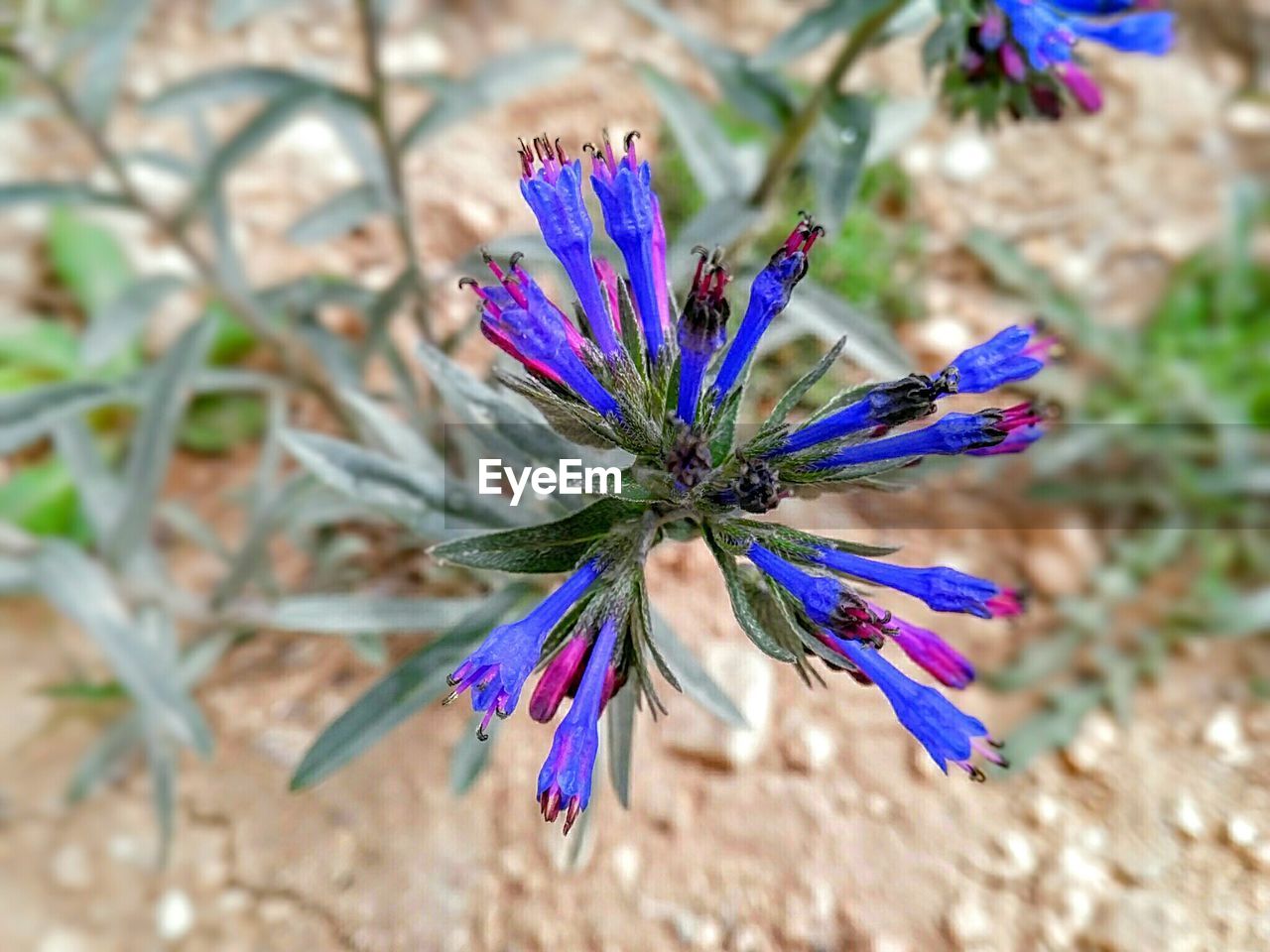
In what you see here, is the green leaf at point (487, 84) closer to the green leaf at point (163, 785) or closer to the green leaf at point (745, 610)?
the green leaf at point (163, 785)

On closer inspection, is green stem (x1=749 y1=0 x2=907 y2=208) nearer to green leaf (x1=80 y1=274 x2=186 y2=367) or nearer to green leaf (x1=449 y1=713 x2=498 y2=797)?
green leaf (x1=449 y1=713 x2=498 y2=797)

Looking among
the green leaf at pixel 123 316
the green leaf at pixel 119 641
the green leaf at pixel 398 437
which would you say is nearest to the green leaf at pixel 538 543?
the green leaf at pixel 398 437

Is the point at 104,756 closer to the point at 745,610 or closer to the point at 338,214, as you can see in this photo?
the point at 338,214

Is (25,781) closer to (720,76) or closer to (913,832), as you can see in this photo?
(913,832)

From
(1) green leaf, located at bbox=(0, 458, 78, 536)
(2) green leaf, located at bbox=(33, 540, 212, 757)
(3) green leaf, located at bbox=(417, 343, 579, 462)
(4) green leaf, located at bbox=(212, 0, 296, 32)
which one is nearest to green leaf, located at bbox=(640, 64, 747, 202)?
(4) green leaf, located at bbox=(212, 0, 296, 32)

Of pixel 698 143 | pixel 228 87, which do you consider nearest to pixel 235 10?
pixel 228 87

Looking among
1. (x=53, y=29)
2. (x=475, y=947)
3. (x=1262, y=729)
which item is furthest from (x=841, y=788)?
(x=53, y=29)
